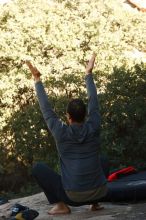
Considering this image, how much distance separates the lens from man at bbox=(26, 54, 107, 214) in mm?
4504

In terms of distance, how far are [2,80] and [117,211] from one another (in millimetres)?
7083

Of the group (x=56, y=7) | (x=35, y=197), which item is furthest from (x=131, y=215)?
(x=56, y=7)

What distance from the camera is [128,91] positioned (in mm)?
9875

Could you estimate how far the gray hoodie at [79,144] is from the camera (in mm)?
4504

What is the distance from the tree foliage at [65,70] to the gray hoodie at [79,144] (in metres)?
4.76

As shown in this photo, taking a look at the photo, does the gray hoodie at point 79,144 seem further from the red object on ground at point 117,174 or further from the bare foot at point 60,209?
the red object on ground at point 117,174

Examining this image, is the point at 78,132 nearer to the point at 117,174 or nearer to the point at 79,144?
the point at 79,144

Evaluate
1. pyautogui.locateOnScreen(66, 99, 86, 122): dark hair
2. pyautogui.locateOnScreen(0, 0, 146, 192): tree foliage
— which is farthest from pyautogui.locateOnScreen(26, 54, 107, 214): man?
pyautogui.locateOnScreen(0, 0, 146, 192): tree foliage

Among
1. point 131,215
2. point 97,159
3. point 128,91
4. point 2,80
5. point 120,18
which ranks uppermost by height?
point 120,18

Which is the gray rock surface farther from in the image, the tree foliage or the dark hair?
the tree foliage

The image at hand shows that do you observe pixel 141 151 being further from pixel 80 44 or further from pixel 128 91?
pixel 80 44

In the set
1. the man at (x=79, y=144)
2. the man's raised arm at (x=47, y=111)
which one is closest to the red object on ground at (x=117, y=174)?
the man at (x=79, y=144)

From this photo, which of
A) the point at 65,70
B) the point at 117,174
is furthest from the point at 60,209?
the point at 65,70

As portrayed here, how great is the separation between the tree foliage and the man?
15.5ft
